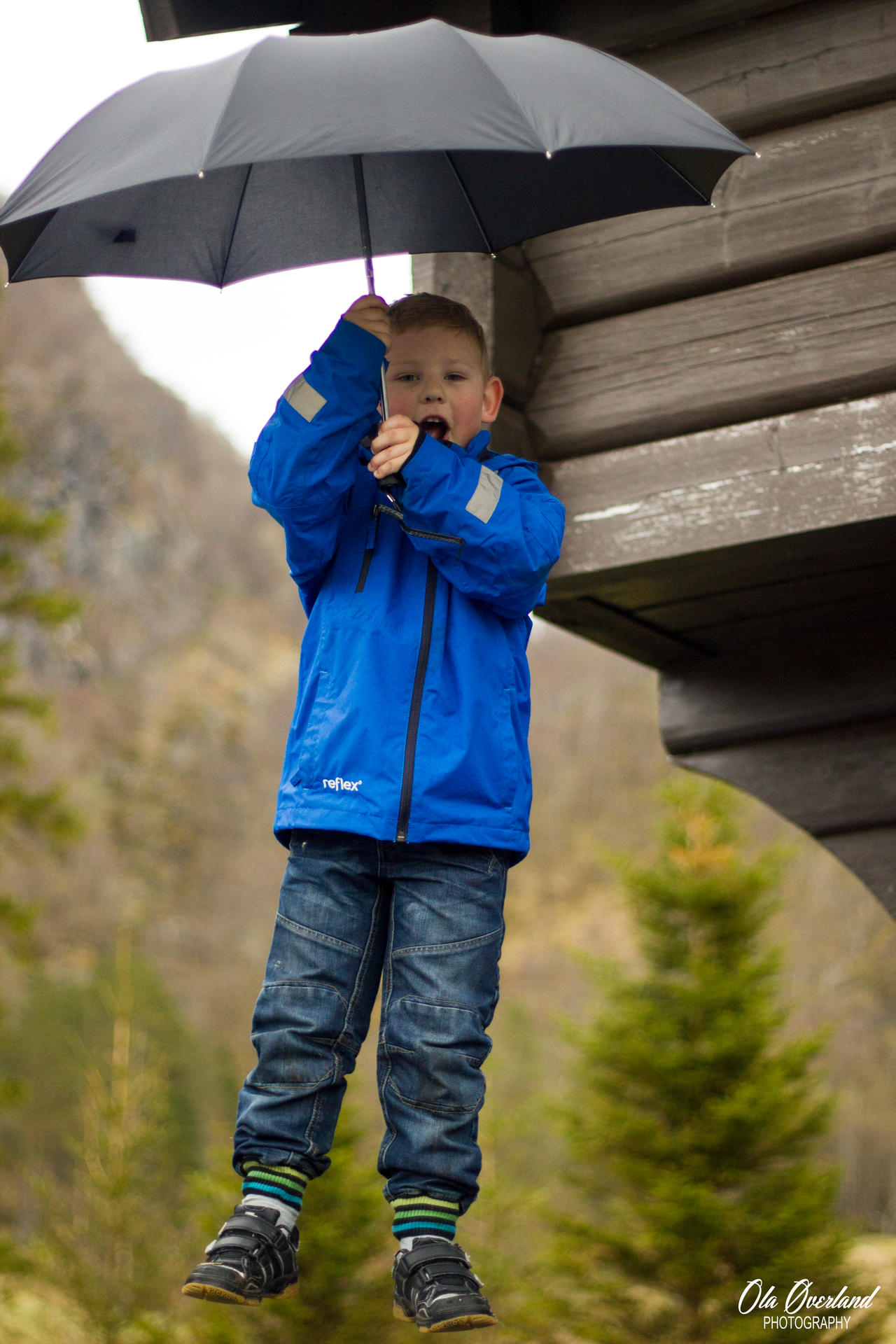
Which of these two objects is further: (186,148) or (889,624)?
(889,624)

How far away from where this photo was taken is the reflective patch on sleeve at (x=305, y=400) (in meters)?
2.09

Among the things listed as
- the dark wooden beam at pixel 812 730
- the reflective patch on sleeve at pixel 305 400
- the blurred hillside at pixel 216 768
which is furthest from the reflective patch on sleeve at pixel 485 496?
the blurred hillside at pixel 216 768

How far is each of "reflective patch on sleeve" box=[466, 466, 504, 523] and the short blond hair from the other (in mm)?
325

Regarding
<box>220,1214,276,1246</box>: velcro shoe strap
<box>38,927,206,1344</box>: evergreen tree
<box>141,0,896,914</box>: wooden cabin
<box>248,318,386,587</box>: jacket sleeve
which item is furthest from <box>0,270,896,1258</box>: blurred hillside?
<box>248,318,386,587</box>: jacket sleeve

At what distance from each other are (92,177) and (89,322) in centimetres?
7068

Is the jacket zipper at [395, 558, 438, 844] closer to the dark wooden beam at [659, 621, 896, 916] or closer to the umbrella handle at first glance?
the umbrella handle

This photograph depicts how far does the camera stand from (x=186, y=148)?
1794mm

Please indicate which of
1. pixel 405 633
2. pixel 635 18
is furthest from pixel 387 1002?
pixel 635 18

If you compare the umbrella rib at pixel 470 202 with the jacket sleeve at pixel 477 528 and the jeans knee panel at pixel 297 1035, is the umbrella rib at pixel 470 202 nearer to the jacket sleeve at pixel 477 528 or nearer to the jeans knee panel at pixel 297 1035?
the jacket sleeve at pixel 477 528

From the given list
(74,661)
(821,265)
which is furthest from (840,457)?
(74,661)

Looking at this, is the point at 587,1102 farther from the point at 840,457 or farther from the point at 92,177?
the point at 92,177

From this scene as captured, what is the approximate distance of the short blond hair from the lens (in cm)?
234

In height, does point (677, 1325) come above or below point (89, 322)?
below

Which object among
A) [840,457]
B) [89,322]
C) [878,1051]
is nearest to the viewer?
[840,457]
